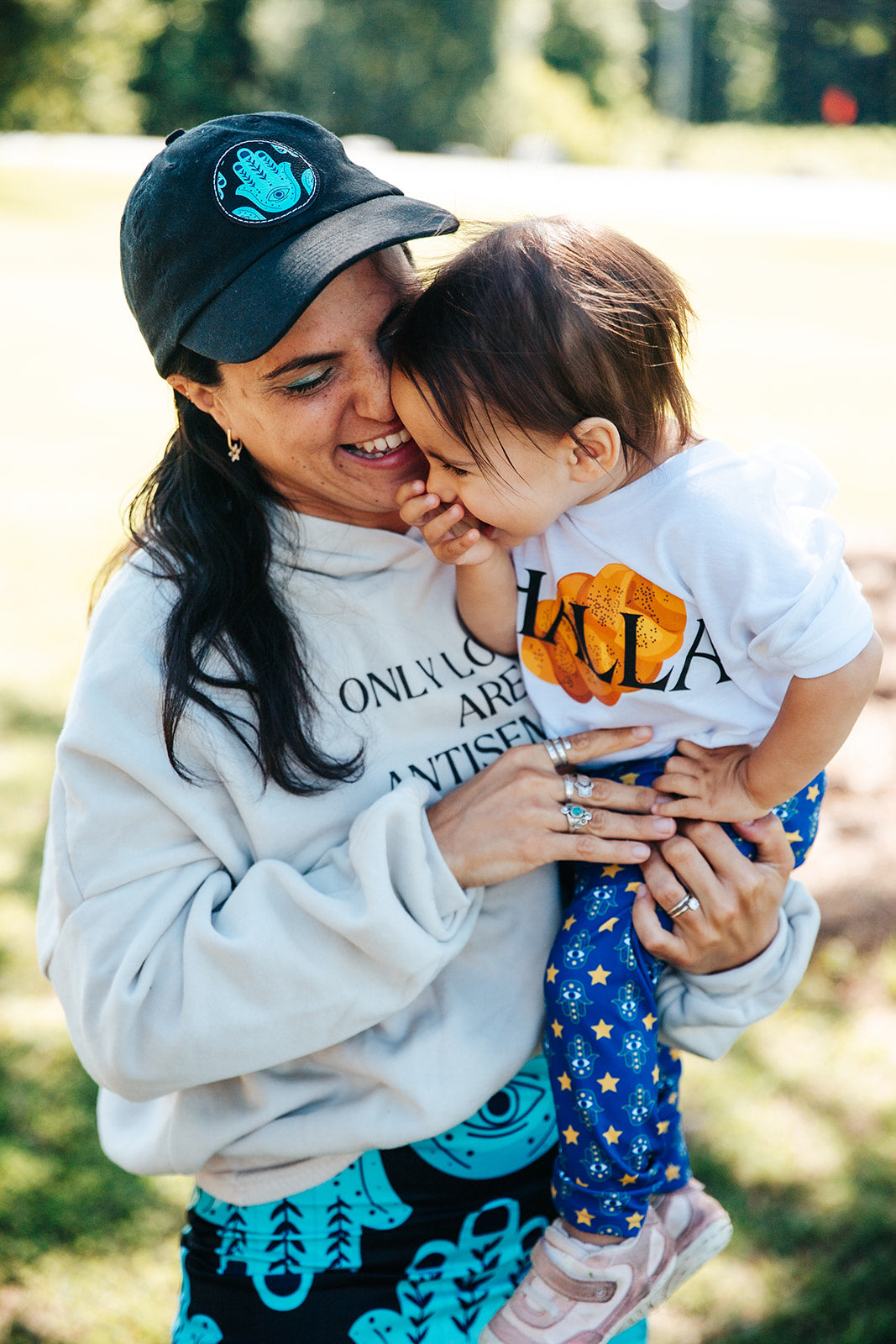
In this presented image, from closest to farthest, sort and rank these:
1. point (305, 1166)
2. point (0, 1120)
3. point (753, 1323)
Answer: point (305, 1166), point (753, 1323), point (0, 1120)

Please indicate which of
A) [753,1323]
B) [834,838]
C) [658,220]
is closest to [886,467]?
[834,838]

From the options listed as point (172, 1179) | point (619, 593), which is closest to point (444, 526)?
point (619, 593)

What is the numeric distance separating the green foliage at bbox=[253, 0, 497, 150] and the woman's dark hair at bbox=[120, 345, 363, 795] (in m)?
33.1

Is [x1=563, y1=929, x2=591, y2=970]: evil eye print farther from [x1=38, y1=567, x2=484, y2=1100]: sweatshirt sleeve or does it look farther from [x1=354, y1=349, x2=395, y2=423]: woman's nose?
[x1=354, y1=349, x2=395, y2=423]: woman's nose

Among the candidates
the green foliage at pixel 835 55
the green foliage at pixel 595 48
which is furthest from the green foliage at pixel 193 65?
the green foliage at pixel 835 55

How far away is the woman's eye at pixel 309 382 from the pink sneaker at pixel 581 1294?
1336 millimetres

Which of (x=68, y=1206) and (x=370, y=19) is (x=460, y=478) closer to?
(x=68, y=1206)

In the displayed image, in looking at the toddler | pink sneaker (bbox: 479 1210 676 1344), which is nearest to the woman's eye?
the toddler

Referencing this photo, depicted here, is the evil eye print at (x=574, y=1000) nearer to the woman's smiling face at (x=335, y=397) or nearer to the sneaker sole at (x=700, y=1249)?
the sneaker sole at (x=700, y=1249)

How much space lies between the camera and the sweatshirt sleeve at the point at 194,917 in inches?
62.0

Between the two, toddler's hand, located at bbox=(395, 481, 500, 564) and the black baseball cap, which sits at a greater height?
the black baseball cap

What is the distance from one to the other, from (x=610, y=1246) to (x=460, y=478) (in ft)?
3.86

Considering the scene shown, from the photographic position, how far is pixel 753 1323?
258cm

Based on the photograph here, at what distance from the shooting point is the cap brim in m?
1.57
